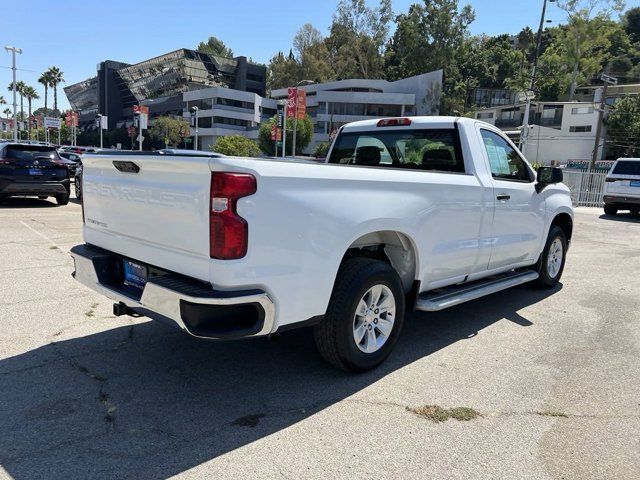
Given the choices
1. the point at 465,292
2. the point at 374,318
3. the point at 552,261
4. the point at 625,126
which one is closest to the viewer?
the point at 374,318

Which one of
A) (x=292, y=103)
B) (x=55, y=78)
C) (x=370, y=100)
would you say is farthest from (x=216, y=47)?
(x=292, y=103)

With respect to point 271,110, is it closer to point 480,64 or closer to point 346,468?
point 480,64

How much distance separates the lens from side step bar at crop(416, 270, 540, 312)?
4.28m

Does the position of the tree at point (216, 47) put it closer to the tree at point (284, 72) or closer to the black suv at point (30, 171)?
the tree at point (284, 72)

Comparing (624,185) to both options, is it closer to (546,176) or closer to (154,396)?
(546,176)

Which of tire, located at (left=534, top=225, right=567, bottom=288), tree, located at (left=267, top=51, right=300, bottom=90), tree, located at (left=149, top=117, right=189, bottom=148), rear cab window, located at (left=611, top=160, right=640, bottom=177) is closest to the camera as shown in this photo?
tire, located at (left=534, top=225, right=567, bottom=288)

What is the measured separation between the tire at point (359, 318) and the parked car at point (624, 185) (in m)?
15.4

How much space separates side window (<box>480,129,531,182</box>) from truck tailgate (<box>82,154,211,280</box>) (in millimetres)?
3210

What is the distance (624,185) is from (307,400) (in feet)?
54.4

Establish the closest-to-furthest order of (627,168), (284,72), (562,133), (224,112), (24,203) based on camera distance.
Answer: (24,203) → (627,168) → (562,133) → (224,112) → (284,72)

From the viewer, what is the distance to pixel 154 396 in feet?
11.2

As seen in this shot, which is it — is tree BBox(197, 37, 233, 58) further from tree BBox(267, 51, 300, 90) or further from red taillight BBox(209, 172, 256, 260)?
red taillight BBox(209, 172, 256, 260)

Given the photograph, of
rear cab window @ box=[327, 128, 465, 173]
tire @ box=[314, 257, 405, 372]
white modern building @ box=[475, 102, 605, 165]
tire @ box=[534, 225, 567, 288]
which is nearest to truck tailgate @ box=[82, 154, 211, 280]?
tire @ box=[314, 257, 405, 372]

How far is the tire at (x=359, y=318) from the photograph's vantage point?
138 inches
